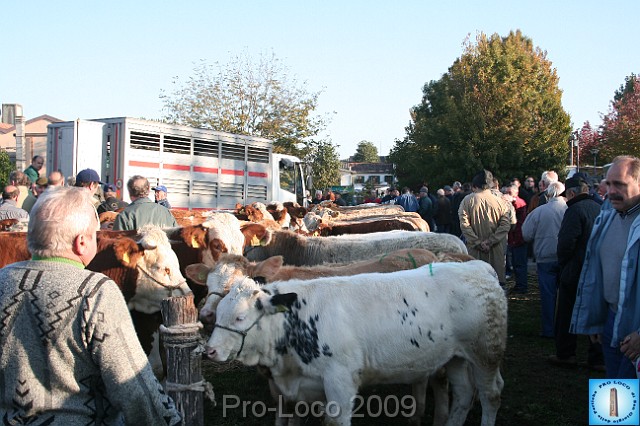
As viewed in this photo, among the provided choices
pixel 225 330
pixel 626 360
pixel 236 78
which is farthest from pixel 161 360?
pixel 236 78

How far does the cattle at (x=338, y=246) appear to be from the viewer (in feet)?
25.2

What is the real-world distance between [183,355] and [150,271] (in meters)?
1.83

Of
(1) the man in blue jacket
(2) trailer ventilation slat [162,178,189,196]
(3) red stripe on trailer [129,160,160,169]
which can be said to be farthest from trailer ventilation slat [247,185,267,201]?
(1) the man in blue jacket

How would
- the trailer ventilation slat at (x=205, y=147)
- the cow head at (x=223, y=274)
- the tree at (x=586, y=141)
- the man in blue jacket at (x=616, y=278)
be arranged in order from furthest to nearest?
1. the tree at (x=586, y=141)
2. the trailer ventilation slat at (x=205, y=147)
3. the cow head at (x=223, y=274)
4. the man in blue jacket at (x=616, y=278)

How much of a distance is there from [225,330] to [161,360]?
1.87m

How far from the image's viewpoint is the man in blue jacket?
3.74m

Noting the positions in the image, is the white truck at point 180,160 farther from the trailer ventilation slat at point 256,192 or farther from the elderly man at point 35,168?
the elderly man at point 35,168

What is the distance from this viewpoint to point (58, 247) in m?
2.29

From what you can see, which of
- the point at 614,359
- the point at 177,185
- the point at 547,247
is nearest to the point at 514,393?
the point at 614,359

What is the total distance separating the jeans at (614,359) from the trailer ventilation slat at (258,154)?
17.8 m

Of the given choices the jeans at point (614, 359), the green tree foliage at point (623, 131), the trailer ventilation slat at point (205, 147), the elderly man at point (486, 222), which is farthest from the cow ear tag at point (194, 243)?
the green tree foliage at point (623, 131)

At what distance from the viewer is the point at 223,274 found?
4.82m

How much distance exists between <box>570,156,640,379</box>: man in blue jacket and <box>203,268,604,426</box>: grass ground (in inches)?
62.2

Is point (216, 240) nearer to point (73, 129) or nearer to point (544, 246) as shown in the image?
point (544, 246)
